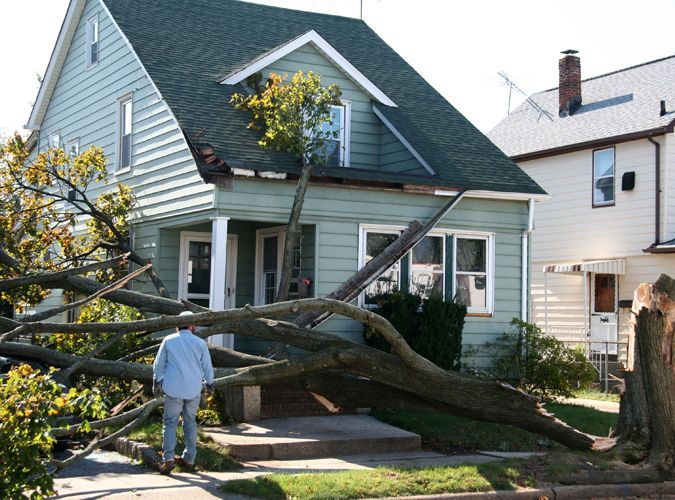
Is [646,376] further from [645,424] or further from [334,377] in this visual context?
[334,377]

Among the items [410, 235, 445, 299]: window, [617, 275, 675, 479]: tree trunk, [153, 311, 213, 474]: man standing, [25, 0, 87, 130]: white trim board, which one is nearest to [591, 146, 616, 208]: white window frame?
[410, 235, 445, 299]: window

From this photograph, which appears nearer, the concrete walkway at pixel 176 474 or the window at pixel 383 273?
the concrete walkway at pixel 176 474

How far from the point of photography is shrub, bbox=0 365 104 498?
6.93 m

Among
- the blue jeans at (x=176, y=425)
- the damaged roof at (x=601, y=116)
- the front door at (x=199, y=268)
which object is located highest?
the damaged roof at (x=601, y=116)

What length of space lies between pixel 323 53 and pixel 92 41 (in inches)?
245

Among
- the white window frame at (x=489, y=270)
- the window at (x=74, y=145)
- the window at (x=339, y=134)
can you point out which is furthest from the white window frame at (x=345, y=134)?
the window at (x=74, y=145)

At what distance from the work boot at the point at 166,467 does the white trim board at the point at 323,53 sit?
9.49 m

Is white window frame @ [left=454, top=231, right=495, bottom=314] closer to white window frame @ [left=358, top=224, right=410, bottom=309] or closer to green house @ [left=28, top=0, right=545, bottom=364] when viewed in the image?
green house @ [left=28, top=0, right=545, bottom=364]

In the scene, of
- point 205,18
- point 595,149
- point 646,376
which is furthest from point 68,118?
point 646,376

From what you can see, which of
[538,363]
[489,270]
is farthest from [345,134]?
[538,363]

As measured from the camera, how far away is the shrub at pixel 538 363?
54.5ft

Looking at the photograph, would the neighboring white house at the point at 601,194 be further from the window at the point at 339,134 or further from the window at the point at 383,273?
the window at the point at 383,273

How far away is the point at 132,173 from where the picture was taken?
18.5 metres

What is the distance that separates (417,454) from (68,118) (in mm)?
14279
